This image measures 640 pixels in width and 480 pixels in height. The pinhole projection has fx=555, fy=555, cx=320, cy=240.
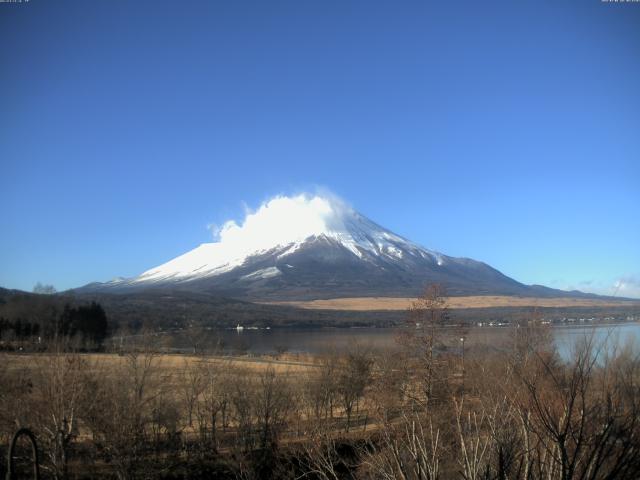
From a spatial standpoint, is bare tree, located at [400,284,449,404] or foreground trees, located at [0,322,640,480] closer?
foreground trees, located at [0,322,640,480]

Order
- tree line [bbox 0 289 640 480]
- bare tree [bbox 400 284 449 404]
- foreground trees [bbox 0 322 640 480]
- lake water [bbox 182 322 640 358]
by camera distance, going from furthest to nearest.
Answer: bare tree [bbox 400 284 449 404] < foreground trees [bbox 0 322 640 480] < tree line [bbox 0 289 640 480] < lake water [bbox 182 322 640 358]

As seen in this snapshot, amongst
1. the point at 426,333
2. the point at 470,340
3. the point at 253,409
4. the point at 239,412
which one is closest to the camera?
the point at 239,412

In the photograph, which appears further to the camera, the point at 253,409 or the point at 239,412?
the point at 253,409

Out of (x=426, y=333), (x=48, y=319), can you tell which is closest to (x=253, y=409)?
(x=426, y=333)

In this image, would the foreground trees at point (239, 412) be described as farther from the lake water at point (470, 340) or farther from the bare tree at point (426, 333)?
the lake water at point (470, 340)

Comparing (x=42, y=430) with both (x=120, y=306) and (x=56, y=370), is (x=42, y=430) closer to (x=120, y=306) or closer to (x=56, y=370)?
(x=56, y=370)

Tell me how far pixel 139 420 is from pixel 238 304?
175687 millimetres

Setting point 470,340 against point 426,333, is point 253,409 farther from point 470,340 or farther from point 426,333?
point 470,340

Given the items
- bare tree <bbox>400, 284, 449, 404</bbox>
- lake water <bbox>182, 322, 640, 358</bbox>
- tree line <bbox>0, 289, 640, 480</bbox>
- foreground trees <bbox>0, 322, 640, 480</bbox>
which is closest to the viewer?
lake water <bbox>182, 322, 640, 358</bbox>

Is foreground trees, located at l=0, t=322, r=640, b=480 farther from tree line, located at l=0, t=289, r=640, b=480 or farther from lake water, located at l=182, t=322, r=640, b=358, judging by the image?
lake water, located at l=182, t=322, r=640, b=358

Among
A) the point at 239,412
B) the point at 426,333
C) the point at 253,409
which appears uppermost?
the point at 426,333

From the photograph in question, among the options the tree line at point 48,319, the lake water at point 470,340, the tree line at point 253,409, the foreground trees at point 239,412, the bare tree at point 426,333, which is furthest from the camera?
the tree line at point 48,319

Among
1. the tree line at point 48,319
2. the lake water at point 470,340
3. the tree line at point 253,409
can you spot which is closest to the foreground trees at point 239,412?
the tree line at point 253,409

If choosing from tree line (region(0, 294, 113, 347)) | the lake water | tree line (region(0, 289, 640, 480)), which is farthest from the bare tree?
tree line (region(0, 294, 113, 347))
